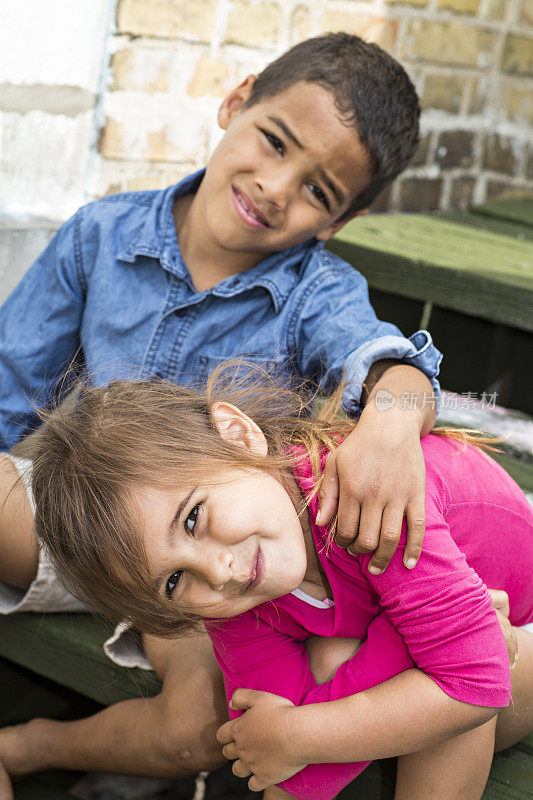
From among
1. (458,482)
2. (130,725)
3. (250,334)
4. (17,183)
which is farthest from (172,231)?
(130,725)

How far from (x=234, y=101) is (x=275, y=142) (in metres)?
0.20

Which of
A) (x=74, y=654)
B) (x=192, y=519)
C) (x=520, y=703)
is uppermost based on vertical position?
(x=192, y=519)

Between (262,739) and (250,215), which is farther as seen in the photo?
(250,215)

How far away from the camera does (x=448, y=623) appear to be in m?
1.04

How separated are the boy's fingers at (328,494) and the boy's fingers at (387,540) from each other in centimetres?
8

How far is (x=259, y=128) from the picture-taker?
161 centimetres

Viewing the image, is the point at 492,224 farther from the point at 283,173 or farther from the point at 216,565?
the point at 216,565

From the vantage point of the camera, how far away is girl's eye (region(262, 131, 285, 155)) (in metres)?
1.59

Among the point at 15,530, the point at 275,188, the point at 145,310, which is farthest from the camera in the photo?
the point at 145,310

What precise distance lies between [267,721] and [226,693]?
0.15 metres

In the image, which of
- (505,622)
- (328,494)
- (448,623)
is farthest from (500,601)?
(328,494)

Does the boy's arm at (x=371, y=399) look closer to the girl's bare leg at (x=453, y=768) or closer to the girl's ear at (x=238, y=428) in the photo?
the girl's ear at (x=238, y=428)

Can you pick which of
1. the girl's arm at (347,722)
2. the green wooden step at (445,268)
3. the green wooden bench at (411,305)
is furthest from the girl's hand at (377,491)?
the green wooden step at (445,268)

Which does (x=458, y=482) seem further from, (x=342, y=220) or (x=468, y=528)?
(x=342, y=220)
